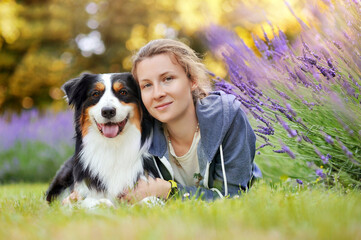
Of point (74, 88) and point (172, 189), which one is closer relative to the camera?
point (172, 189)

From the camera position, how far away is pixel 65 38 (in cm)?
1224

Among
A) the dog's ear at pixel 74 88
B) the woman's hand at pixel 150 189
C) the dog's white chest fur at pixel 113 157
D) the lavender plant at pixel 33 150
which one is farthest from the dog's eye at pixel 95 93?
the lavender plant at pixel 33 150

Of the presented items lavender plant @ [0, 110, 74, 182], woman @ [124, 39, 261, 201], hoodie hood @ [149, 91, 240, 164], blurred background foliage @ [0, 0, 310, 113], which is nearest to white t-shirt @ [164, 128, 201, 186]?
woman @ [124, 39, 261, 201]

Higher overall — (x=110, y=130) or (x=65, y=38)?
(x=65, y=38)

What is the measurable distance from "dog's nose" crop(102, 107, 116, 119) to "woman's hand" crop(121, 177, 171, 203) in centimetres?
49

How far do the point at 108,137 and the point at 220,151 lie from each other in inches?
31.3

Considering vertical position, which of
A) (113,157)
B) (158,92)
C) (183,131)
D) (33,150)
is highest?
(158,92)

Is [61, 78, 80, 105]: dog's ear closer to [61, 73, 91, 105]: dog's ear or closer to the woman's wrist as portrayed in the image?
[61, 73, 91, 105]: dog's ear

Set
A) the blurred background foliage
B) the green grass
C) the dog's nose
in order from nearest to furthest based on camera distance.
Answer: the green grass, the dog's nose, the blurred background foliage

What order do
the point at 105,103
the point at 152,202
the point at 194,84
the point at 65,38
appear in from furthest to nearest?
the point at 65,38
the point at 194,84
the point at 105,103
the point at 152,202

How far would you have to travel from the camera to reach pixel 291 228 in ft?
4.93

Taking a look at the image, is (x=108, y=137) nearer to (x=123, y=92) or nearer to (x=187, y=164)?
(x=123, y=92)

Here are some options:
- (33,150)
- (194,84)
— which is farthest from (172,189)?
(33,150)

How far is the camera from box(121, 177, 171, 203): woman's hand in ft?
8.57
